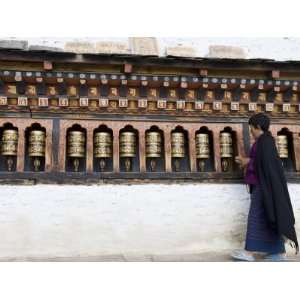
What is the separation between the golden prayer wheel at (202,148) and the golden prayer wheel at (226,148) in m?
0.15

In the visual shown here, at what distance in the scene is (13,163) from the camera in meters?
3.92

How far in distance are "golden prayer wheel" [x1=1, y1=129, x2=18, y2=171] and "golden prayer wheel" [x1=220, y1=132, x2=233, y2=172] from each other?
1831mm

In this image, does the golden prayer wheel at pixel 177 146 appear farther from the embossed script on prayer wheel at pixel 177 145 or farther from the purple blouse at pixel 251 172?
the purple blouse at pixel 251 172

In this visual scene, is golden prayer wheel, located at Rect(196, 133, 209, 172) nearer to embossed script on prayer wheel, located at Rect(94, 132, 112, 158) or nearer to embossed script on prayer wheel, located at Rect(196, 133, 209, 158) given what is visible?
embossed script on prayer wheel, located at Rect(196, 133, 209, 158)

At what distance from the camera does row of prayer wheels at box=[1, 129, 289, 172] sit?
3849mm

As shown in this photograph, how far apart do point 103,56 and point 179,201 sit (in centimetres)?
139

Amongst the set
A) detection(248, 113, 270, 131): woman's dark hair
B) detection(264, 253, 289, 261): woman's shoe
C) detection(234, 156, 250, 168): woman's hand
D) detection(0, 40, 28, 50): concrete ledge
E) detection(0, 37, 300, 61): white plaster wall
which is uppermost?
detection(0, 37, 300, 61): white plaster wall

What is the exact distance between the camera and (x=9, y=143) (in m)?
3.82

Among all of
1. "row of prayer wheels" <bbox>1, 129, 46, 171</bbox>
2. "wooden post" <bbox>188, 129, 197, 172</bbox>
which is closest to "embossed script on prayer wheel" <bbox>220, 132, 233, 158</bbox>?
"wooden post" <bbox>188, 129, 197, 172</bbox>

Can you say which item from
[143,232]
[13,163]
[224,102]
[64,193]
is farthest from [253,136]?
[13,163]

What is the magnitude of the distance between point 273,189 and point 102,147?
1.48m

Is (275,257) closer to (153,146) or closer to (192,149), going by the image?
(192,149)

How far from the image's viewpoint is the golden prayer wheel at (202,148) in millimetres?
4043

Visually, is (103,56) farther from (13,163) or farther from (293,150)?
(293,150)
